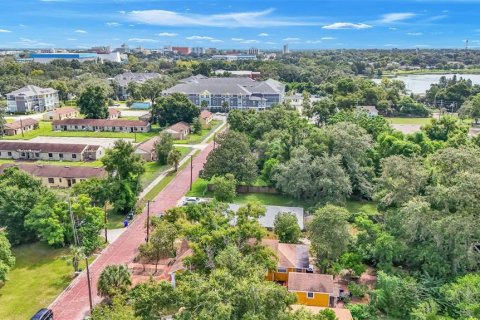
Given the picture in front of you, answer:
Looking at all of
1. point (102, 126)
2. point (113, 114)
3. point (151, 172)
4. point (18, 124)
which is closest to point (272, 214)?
point (151, 172)

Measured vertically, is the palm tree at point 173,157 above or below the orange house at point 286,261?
above

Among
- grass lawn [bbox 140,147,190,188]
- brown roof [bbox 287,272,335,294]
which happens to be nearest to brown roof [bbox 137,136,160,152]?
grass lawn [bbox 140,147,190,188]

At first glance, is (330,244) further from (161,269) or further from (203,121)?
(203,121)

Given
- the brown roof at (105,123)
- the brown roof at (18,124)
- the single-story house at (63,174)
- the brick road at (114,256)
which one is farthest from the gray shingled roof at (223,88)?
the single-story house at (63,174)

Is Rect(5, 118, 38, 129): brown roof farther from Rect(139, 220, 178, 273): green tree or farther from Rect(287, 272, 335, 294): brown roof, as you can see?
Rect(287, 272, 335, 294): brown roof

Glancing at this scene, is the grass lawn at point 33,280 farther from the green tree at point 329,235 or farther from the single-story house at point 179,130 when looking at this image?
the single-story house at point 179,130

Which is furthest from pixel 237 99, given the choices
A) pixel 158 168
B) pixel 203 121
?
pixel 158 168
